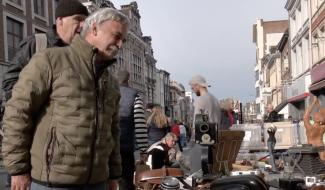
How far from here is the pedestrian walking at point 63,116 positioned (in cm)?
254

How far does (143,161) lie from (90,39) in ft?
16.9

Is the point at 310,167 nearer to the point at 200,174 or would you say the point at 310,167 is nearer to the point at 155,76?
the point at 200,174

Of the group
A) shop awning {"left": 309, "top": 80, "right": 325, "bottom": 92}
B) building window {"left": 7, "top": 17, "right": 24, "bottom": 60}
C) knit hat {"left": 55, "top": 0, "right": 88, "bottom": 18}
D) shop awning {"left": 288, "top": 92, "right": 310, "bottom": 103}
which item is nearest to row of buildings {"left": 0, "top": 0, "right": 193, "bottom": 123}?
building window {"left": 7, "top": 17, "right": 24, "bottom": 60}

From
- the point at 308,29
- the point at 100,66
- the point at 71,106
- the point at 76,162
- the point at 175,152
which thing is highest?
the point at 308,29

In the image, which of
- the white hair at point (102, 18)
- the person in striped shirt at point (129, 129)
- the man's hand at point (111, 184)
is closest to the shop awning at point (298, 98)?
the person in striped shirt at point (129, 129)

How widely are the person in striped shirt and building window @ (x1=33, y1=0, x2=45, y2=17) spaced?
29.5 metres

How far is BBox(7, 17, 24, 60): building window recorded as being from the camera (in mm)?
28828

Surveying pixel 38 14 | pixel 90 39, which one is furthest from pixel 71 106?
pixel 38 14

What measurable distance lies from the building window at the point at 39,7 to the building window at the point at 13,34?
2932mm

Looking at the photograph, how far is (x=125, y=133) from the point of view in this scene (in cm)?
542

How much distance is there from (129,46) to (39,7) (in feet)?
109

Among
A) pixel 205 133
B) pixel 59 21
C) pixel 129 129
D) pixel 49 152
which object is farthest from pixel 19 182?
pixel 205 133

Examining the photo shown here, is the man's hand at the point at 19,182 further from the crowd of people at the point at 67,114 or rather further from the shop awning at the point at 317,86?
the shop awning at the point at 317,86

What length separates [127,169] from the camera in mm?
5500
